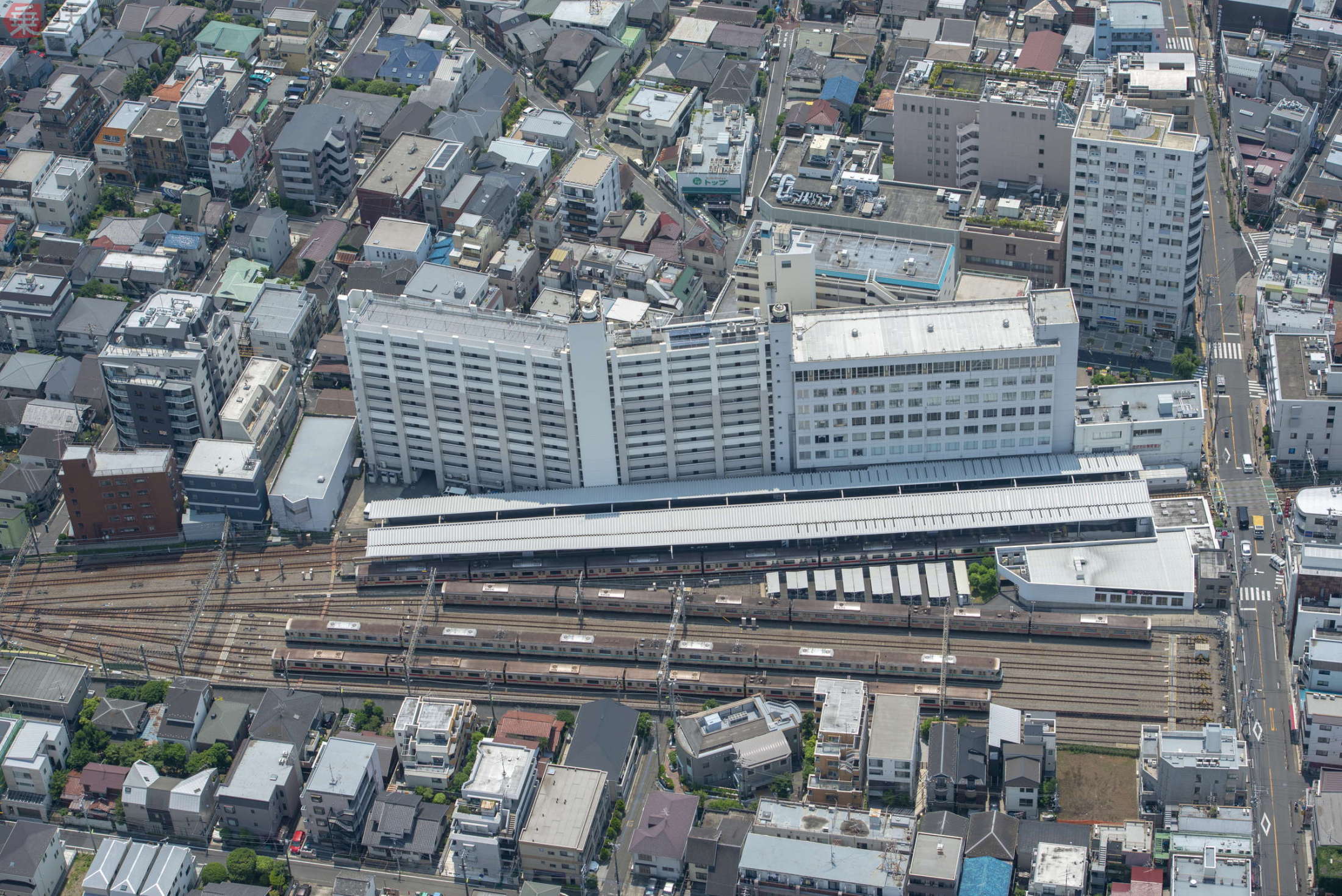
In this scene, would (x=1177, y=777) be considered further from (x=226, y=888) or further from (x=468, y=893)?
(x=226, y=888)

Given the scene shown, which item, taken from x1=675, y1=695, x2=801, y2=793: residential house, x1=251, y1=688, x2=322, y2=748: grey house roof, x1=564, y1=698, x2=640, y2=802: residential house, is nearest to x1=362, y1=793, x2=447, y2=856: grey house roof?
x1=251, y1=688, x2=322, y2=748: grey house roof

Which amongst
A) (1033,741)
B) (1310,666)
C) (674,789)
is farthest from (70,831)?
(1310,666)

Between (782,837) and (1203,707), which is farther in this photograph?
(1203,707)

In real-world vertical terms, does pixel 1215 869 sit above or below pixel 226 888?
above

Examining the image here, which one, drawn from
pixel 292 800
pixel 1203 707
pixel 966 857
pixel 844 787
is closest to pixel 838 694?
pixel 844 787

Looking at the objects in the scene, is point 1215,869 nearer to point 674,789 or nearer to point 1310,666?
point 1310,666

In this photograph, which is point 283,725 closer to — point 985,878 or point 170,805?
point 170,805

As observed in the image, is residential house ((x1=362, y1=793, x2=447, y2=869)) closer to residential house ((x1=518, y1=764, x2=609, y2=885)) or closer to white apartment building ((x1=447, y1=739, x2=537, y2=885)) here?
white apartment building ((x1=447, y1=739, x2=537, y2=885))
